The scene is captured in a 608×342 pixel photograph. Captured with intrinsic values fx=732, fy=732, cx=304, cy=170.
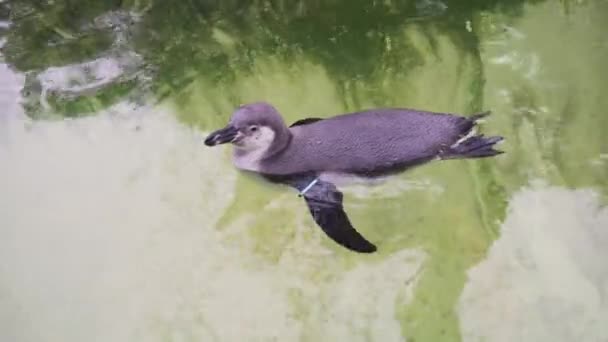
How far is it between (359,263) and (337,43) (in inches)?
18.4

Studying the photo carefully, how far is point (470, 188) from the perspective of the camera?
3.44 feet

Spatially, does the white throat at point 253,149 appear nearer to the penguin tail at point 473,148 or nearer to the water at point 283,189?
the water at point 283,189

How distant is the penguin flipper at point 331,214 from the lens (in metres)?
0.98

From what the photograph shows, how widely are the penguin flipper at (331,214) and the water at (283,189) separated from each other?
0.05 feet

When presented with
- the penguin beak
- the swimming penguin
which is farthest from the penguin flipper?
the penguin beak

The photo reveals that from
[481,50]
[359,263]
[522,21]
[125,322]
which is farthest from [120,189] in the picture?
[522,21]

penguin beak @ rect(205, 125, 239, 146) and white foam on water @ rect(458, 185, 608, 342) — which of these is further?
penguin beak @ rect(205, 125, 239, 146)

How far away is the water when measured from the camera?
93cm

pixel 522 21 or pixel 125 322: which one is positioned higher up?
pixel 522 21

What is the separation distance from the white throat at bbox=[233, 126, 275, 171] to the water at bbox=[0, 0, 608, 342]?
2cm

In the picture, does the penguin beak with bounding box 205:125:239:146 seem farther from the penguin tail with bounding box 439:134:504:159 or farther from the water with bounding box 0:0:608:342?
the penguin tail with bounding box 439:134:504:159

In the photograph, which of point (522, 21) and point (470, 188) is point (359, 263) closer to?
point (470, 188)

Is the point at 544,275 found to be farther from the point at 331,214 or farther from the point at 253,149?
the point at 253,149

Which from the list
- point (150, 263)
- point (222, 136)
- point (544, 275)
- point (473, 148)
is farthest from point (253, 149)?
point (544, 275)
